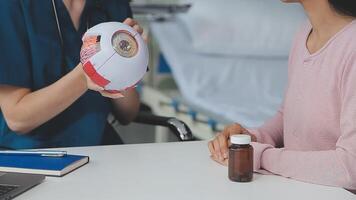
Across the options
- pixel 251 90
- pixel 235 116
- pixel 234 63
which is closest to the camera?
pixel 235 116

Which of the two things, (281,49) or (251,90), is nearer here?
(251,90)

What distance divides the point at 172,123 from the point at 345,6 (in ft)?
1.97

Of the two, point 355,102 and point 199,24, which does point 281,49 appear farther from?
point 355,102

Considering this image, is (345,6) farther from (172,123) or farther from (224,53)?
(224,53)

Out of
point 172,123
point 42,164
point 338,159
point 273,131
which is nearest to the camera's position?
point 338,159

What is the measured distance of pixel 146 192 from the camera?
0.97 m

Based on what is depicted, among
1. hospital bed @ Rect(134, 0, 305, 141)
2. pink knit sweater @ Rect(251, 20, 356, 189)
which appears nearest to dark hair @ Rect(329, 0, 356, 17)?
pink knit sweater @ Rect(251, 20, 356, 189)

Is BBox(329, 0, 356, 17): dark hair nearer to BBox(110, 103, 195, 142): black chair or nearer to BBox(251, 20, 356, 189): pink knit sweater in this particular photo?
BBox(251, 20, 356, 189): pink knit sweater

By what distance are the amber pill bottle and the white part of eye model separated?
9.3 inches

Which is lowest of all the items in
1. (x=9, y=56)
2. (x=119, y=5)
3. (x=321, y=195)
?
(x=321, y=195)

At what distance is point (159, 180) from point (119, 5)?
28.1 inches

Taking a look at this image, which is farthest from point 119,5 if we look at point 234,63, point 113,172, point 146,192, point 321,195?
point 234,63

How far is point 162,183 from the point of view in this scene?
3.34 feet

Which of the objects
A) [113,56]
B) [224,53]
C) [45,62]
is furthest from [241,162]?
[224,53]
